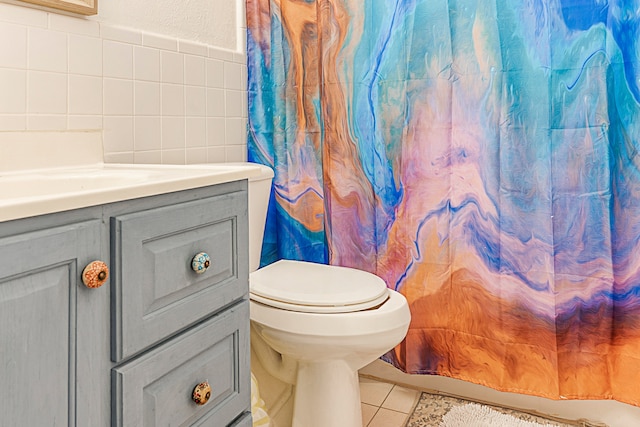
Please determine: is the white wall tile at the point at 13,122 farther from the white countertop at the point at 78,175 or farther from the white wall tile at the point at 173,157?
the white wall tile at the point at 173,157

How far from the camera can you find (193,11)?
178 centimetres

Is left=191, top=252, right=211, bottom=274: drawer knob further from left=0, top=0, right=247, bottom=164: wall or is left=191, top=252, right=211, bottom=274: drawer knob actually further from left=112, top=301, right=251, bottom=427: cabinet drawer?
left=0, top=0, right=247, bottom=164: wall

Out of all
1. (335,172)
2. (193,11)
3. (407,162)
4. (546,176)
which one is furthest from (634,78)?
(193,11)

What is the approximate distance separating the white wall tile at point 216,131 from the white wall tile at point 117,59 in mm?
353

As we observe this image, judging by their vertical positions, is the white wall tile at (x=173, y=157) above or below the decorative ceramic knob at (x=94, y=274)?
above

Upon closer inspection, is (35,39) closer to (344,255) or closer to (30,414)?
(30,414)

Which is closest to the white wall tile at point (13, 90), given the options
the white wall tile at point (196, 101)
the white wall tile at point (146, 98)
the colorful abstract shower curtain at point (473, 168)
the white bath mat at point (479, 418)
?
the white wall tile at point (146, 98)

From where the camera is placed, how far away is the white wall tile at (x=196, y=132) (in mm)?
1759

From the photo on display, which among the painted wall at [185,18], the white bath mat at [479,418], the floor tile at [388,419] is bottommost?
the floor tile at [388,419]

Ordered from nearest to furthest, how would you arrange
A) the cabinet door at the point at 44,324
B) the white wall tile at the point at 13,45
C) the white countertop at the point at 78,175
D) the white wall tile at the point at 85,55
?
the cabinet door at the point at 44,324 → the white countertop at the point at 78,175 → the white wall tile at the point at 13,45 → the white wall tile at the point at 85,55

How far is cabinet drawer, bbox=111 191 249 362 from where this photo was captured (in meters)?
0.82

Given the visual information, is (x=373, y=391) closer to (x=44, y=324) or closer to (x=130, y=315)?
Answer: (x=130, y=315)

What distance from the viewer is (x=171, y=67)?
5.51 feet

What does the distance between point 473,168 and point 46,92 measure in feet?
3.93
